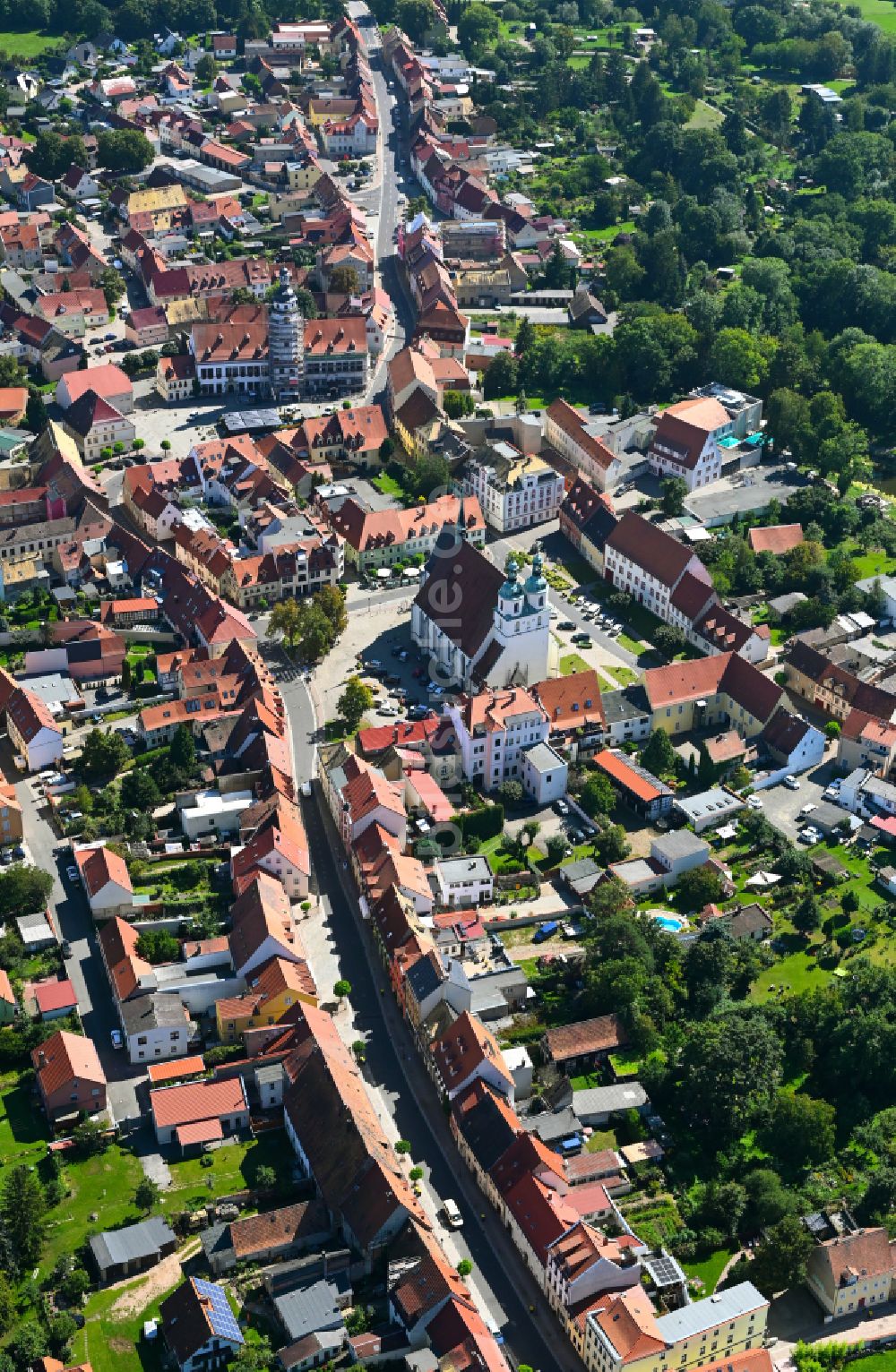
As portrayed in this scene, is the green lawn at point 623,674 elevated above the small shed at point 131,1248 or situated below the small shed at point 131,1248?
below

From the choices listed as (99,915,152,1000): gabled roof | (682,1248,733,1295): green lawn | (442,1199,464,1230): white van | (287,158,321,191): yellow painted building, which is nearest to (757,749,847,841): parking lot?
(682,1248,733,1295): green lawn

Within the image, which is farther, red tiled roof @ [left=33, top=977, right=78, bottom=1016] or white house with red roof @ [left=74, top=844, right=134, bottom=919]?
white house with red roof @ [left=74, top=844, right=134, bottom=919]

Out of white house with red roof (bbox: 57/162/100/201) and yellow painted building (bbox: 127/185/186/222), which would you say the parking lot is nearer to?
yellow painted building (bbox: 127/185/186/222)

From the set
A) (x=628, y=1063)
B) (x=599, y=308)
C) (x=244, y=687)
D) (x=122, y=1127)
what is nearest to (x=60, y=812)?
(x=244, y=687)

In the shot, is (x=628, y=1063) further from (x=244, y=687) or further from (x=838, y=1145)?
(x=244, y=687)

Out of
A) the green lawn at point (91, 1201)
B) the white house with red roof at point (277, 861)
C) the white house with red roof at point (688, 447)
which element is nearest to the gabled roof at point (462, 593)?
the white house with red roof at point (277, 861)

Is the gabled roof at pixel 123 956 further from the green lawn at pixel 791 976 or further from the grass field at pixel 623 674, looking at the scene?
the grass field at pixel 623 674
